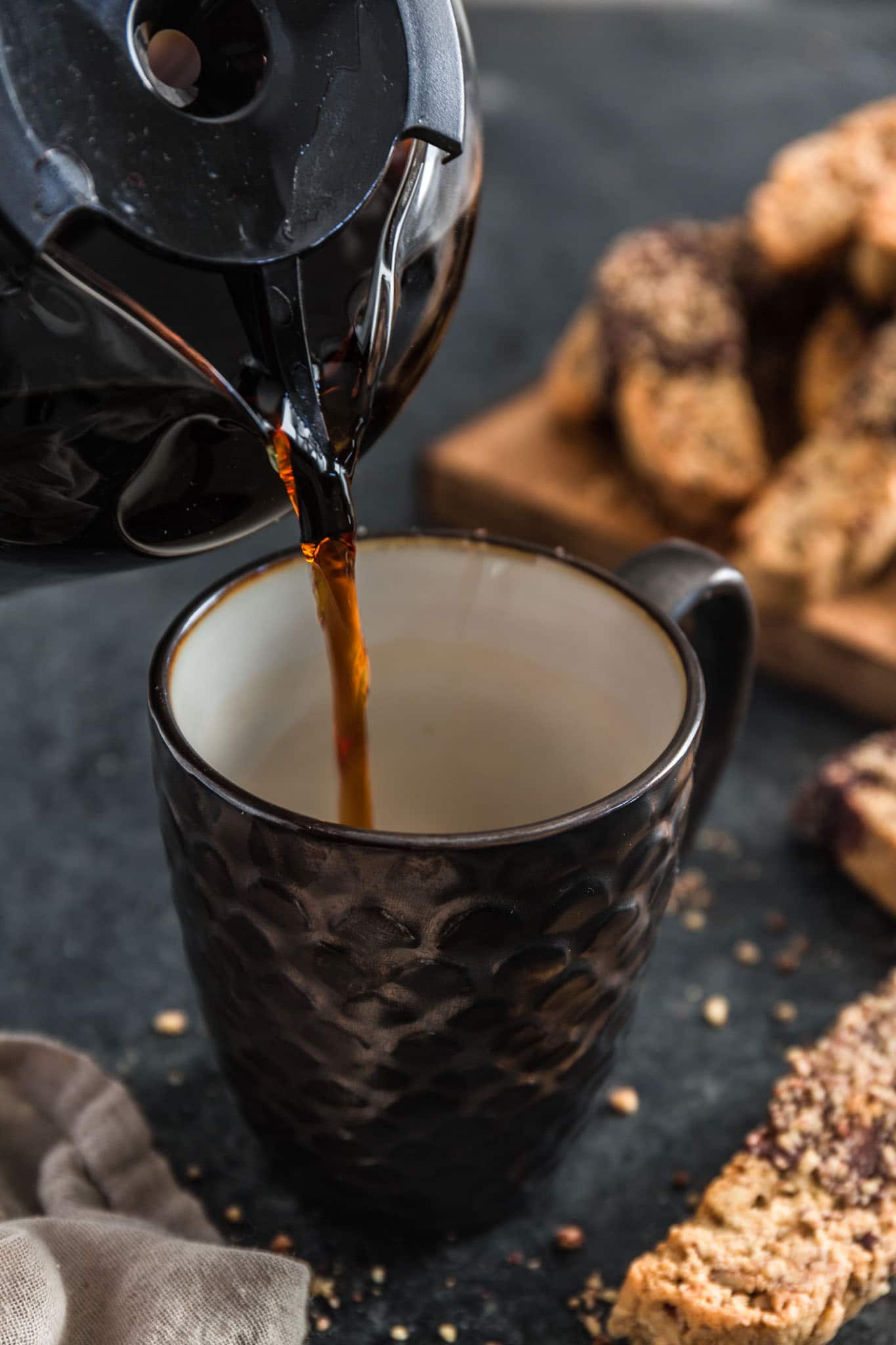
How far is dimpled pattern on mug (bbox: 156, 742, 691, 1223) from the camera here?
42 cm

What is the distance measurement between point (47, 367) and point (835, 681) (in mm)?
665

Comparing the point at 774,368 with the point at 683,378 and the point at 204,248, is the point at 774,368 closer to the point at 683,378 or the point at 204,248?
the point at 683,378

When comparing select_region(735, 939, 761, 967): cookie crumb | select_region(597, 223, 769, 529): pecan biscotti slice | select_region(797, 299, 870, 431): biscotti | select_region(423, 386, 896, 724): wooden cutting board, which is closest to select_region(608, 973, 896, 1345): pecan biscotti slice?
select_region(735, 939, 761, 967): cookie crumb

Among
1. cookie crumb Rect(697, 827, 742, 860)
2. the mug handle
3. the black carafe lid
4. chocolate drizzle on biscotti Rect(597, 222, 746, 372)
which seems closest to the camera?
the black carafe lid

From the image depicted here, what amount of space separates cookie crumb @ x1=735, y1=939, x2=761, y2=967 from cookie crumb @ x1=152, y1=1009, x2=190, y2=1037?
11.0 inches

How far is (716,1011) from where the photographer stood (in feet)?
2.20

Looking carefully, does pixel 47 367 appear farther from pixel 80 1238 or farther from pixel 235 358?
pixel 80 1238

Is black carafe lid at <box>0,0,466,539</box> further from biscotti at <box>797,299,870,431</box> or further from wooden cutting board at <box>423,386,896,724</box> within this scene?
biscotti at <box>797,299,870,431</box>

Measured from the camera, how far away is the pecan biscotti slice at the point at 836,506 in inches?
36.1

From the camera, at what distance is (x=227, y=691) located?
542mm

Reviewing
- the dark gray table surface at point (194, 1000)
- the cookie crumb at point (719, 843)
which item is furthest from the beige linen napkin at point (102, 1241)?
the cookie crumb at point (719, 843)

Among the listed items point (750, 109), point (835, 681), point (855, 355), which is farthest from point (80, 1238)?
point (750, 109)

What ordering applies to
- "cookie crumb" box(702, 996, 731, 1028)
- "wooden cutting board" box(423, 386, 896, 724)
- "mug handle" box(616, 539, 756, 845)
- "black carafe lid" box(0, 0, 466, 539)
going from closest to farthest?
"black carafe lid" box(0, 0, 466, 539), "mug handle" box(616, 539, 756, 845), "cookie crumb" box(702, 996, 731, 1028), "wooden cutting board" box(423, 386, 896, 724)

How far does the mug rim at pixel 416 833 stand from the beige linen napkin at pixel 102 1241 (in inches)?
6.8
